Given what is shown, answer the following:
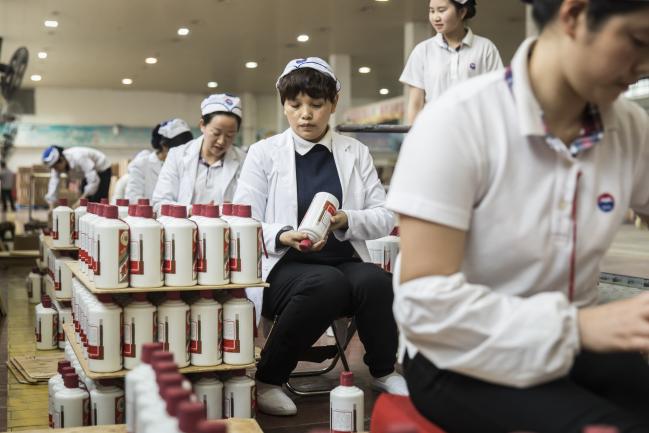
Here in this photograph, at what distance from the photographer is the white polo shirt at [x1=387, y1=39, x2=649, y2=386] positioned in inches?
45.9

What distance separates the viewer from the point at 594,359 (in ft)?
4.51

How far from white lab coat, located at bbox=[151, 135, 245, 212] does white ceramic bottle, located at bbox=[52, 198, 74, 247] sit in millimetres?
591

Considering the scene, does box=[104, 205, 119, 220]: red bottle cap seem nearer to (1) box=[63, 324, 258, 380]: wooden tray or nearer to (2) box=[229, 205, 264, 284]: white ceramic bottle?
(2) box=[229, 205, 264, 284]: white ceramic bottle

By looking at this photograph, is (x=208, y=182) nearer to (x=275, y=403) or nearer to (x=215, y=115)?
(x=215, y=115)

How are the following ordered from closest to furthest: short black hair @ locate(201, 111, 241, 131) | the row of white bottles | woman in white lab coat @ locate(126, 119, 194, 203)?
1. the row of white bottles
2. short black hair @ locate(201, 111, 241, 131)
3. woman in white lab coat @ locate(126, 119, 194, 203)

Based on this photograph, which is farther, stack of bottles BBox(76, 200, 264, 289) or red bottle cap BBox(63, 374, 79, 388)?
red bottle cap BBox(63, 374, 79, 388)

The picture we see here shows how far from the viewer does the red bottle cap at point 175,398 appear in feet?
4.06

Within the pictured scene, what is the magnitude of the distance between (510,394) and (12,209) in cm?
2235

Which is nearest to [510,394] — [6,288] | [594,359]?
[594,359]

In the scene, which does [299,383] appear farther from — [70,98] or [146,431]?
[70,98]

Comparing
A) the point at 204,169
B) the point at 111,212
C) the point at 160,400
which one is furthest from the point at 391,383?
the point at 160,400

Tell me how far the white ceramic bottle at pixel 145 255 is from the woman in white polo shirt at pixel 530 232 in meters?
1.58

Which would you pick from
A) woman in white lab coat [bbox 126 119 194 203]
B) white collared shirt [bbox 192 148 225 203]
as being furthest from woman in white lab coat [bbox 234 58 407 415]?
woman in white lab coat [bbox 126 119 194 203]

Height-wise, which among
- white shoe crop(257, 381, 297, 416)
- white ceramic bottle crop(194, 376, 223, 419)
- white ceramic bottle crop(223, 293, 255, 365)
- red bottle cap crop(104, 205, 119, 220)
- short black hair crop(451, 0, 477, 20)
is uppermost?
short black hair crop(451, 0, 477, 20)
